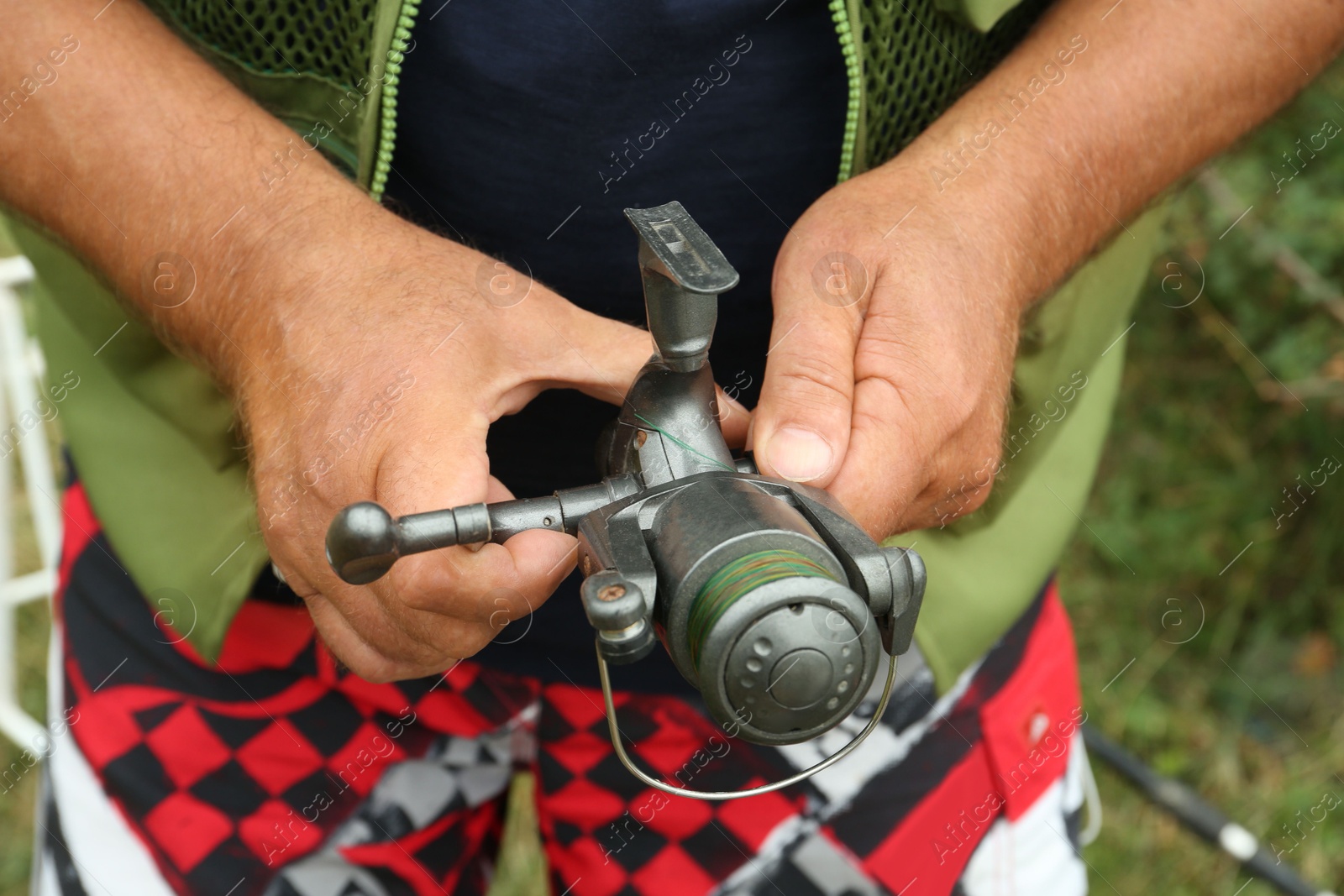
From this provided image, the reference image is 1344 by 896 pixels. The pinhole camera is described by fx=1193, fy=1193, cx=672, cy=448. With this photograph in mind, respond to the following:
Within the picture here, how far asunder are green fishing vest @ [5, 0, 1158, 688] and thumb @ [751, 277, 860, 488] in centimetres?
26

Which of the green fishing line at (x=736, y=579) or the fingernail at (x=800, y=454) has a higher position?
the green fishing line at (x=736, y=579)

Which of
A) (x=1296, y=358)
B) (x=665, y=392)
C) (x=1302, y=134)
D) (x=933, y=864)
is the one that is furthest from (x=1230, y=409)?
(x=665, y=392)

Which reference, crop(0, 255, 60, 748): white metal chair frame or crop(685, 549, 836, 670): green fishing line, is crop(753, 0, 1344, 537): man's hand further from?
crop(0, 255, 60, 748): white metal chair frame

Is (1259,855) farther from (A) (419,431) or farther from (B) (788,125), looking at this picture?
(A) (419,431)

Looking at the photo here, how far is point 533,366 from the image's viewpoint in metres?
1.15

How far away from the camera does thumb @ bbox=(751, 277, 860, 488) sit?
109cm

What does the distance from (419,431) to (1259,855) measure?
263cm

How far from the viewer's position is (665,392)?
1.09 m

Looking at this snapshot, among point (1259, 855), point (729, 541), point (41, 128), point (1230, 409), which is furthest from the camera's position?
point (1230, 409)

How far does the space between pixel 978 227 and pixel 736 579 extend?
64 centimetres

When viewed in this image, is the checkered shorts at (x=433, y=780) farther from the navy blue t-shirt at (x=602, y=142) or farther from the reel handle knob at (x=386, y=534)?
the reel handle knob at (x=386, y=534)

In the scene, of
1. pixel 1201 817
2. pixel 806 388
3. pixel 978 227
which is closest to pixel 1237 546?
pixel 1201 817

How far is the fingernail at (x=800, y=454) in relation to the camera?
3.54 feet

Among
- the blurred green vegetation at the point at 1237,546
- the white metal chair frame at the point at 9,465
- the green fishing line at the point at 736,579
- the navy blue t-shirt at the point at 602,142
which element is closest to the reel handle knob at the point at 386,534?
the green fishing line at the point at 736,579
